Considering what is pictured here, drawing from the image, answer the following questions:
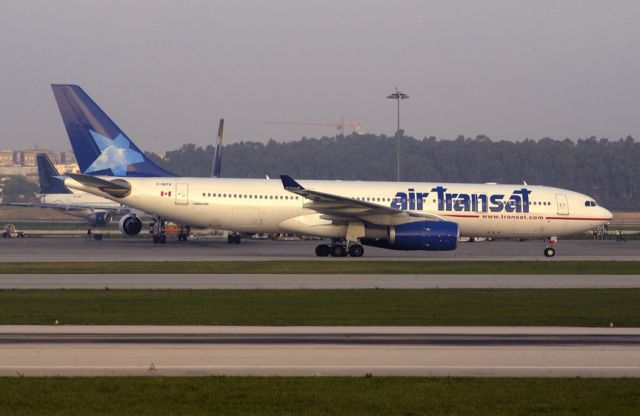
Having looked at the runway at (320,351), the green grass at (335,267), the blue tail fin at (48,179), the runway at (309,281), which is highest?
the blue tail fin at (48,179)

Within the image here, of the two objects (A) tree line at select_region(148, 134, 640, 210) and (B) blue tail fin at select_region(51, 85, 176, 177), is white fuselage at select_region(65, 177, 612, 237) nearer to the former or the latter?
(B) blue tail fin at select_region(51, 85, 176, 177)

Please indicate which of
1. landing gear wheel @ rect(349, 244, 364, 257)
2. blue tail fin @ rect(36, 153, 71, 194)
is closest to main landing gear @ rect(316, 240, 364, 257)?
landing gear wheel @ rect(349, 244, 364, 257)

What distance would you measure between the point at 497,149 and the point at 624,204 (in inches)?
799

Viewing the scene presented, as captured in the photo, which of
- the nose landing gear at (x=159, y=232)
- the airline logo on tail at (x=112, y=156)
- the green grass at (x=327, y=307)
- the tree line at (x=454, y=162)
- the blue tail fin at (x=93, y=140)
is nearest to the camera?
the green grass at (x=327, y=307)

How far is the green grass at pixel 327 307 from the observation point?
65.6 feet

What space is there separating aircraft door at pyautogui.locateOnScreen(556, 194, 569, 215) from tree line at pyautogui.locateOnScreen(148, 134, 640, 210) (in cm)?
8350

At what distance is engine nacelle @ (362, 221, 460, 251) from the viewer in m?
39.7

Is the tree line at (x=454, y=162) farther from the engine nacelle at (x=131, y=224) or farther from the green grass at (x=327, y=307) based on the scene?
the green grass at (x=327, y=307)

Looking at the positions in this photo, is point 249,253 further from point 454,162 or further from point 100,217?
point 454,162

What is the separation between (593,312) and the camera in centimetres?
2164

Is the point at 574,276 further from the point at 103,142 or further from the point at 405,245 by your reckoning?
the point at 103,142
